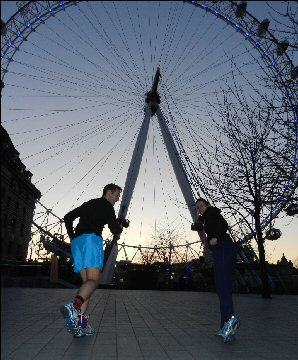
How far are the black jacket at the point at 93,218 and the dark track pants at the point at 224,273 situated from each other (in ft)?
4.25

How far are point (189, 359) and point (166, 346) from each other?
643 mm

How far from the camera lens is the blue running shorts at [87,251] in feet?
14.1

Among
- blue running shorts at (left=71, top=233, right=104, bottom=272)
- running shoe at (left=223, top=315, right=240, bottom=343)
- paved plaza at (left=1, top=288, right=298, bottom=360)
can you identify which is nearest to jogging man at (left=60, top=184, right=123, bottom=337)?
blue running shorts at (left=71, top=233, right=104, bottom=272)

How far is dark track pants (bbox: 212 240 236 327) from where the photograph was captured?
14.5ft

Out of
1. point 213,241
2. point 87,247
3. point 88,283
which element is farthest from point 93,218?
point 213,241

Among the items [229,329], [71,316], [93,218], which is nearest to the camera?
[71,316]

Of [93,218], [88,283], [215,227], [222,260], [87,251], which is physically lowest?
[88,283]

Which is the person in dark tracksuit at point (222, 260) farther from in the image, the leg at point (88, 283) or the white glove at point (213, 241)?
the leg at point (88, 283)

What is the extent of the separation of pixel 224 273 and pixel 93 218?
69.9 inches

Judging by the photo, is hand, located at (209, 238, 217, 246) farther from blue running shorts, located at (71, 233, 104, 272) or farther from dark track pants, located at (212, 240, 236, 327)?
blue running shorts, located at (71, 233, 104, 272)

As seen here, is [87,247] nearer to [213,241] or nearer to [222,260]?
[213,241]

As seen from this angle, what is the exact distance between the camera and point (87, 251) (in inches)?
169

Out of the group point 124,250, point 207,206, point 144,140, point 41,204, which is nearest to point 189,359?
point 207,206

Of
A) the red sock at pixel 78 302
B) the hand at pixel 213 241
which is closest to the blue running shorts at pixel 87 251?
the red sock at pixel 78 302
